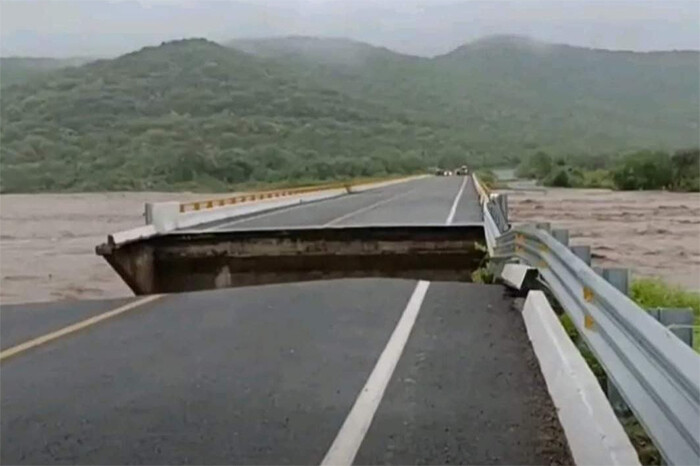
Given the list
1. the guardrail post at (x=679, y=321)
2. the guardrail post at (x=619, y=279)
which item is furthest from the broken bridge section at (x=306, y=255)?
the guardrail post at (x=679, y=321)

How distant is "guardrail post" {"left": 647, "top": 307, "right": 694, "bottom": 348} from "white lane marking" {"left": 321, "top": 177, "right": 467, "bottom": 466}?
1817 mm

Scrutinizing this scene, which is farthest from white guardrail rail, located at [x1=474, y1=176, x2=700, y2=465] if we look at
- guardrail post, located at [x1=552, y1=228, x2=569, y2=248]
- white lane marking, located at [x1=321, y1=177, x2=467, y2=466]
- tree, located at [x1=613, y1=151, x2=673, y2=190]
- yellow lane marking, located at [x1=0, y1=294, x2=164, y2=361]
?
tree, located at [x1=613, y1=151, x2=673, y2=190]

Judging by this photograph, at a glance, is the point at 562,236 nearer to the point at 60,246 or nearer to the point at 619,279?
the point at 619,279

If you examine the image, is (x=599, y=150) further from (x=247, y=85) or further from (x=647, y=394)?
(x=647, y=394)

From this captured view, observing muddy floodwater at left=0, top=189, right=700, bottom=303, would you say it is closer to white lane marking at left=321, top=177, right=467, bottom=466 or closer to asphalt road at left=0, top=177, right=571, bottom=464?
asphalt road at left=0, top=177, right=571, bottom=464

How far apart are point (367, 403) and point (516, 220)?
131ft

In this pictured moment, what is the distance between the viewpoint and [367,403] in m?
7.32

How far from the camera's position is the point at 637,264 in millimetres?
35469

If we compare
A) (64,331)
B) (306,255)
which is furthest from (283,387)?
(306,255)

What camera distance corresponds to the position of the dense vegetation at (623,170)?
6556 centimetres

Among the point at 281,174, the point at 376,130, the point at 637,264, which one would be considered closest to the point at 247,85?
the point at 376,130

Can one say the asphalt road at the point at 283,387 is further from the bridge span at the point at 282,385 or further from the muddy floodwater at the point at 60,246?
the muddy floodwater at the point at 60,246

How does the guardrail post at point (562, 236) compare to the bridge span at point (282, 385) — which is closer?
the bridge span at point (282, 385)

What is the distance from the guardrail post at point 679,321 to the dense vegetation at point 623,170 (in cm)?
5823
